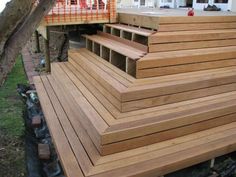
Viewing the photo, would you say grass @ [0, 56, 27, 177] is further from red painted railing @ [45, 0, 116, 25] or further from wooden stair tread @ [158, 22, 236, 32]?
wooden stair tread @ [158, 22, 236, 32]

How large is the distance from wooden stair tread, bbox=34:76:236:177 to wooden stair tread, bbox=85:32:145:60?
974 mm

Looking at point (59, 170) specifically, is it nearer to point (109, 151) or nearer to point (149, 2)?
point (109, 151)

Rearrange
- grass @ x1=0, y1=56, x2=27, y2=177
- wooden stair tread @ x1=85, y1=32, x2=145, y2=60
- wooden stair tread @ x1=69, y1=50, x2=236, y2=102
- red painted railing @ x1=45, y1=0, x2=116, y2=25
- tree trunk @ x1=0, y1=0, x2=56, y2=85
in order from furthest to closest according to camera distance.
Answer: red painted railing @ x1=45, y1=0, x2=116, y2=25 → wooden stair tread @ x1=85, y1=32, x2=145, y2=60 → wooden stair tread @ x1=69, y1=50, x2=236, y2=102 → grass @ x1=0, y1=56, x2=27, y2=177 → tree trunk @ x1=0, y1=0, x2=56, y2=85

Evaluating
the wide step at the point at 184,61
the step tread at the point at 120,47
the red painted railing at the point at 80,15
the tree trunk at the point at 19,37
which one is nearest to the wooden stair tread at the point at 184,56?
the wide step at the point at 184,61

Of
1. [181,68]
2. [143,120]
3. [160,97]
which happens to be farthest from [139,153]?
[181,68]

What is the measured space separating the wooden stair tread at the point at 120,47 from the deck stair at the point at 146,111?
0.01 m

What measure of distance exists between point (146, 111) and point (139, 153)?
0.44m

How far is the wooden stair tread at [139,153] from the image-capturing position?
2.43 metres

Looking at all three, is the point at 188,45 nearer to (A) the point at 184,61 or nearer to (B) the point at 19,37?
(A) the point at 184,61

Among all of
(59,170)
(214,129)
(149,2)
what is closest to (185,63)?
(214,129)

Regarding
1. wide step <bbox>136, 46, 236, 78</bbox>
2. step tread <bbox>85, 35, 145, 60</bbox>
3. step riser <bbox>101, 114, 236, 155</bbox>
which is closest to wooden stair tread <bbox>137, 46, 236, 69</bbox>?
wide step <bbox>136, 46, 236, 78</bbox>

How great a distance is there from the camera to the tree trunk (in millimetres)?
2154

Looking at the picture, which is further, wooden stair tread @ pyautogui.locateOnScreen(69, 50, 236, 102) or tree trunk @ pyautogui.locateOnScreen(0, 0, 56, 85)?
wooden stair tread @ pyautogui.locateOnScreen(69, 50, 236, 102)

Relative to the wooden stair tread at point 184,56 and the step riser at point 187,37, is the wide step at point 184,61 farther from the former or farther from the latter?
the step riser at point 187,37
